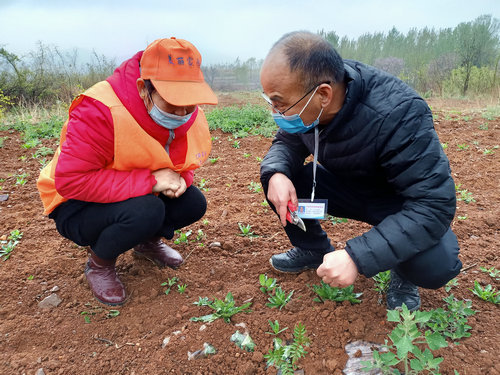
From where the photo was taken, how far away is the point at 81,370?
1.65 m

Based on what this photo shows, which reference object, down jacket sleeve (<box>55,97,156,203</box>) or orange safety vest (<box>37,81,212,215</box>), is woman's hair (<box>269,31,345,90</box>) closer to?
orange safety vest (<box>37,81,212,215</box>)

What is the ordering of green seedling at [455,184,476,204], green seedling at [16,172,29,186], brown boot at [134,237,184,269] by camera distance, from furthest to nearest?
green seedling at [16,172,29,186], green seedling at [455,184,476,204], brown boot at [134,237,184,269]

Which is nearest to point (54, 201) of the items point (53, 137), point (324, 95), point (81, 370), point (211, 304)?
point (81, 370)

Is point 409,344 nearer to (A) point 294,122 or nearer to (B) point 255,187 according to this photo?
(A) point 294,122

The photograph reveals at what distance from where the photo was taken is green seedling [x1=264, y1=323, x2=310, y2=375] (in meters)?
1.58

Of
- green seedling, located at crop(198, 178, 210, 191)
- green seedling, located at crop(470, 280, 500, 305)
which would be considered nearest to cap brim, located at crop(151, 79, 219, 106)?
green seedling, located at crop(470, 280, 500, 305)

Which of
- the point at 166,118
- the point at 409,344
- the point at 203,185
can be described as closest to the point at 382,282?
the point at 409,344

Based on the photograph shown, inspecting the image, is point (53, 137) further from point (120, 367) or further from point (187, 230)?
point (120, 367)

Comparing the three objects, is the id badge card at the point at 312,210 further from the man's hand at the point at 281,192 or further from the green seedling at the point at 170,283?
the green seedling at the point at 170,283

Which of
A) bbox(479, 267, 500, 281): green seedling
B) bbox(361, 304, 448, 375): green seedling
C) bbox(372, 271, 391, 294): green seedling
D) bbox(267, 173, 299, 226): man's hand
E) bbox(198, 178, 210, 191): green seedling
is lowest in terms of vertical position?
bbox(198, 178, 210, 191): green seedling

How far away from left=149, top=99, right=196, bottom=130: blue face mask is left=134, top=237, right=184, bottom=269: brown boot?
0.86 meters

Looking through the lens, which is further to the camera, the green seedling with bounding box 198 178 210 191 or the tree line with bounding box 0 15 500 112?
the tree line with bounding box 0 15 500 112

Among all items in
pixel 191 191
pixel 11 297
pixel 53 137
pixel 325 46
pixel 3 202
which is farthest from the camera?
pixel 53 137

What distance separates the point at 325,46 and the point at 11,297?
2215 millimetres
